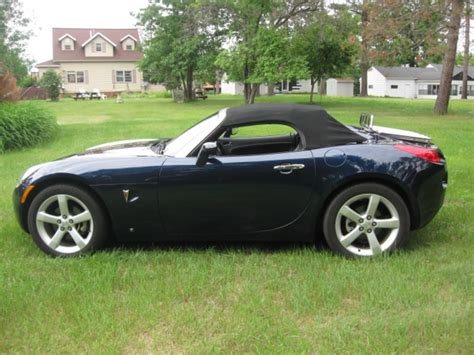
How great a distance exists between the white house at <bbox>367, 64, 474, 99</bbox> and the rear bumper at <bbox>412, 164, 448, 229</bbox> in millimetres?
65091

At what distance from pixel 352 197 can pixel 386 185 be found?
318 mm

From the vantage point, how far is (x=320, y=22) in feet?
94.4

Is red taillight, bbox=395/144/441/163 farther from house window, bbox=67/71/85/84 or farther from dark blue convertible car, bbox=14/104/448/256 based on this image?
house window, bbox=67/71/85/84

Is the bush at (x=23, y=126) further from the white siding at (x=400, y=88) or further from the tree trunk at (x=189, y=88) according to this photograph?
the white siding at (x=400, y=88)

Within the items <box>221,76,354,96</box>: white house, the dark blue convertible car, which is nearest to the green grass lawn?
the dark blue convertible car

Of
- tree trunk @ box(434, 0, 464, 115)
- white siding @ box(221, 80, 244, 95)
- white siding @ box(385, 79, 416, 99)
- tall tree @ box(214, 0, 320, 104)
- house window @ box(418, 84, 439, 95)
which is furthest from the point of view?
white siding @ box(385, 79, 416, 99)

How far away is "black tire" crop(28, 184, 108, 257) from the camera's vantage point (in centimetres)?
413

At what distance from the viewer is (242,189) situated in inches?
159

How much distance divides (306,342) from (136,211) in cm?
189

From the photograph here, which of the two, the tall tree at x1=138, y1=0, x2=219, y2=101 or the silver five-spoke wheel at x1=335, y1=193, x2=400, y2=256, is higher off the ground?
the tall tree at x1=138, y1=0, x2=219, y2=101

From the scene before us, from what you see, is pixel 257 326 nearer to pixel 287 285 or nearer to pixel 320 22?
pixel 287 285

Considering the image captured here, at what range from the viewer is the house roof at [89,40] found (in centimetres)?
5147

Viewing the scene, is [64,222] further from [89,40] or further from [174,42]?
[89,40]

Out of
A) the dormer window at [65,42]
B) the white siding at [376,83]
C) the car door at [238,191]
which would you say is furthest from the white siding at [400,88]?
the car door at [238,191]
